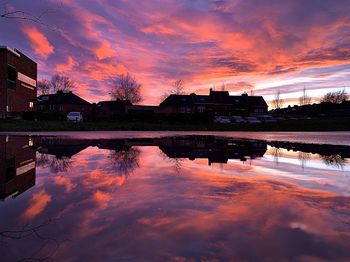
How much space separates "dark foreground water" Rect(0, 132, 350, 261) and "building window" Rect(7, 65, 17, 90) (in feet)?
129

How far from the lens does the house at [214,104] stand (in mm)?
83500

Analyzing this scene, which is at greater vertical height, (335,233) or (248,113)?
(248,113)

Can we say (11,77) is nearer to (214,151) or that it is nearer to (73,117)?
(73,117)

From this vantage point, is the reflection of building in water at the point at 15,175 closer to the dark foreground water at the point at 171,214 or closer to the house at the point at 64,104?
the dark foreground water at the point at 171,214

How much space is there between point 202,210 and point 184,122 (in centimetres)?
3693

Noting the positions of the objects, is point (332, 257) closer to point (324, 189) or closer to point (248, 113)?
point (324, 189)

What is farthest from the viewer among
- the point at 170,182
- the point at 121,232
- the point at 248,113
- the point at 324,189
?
the point at 248,113

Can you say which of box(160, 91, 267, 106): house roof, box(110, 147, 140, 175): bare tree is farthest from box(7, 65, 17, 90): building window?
box(160, 91, 267, 106): house roof

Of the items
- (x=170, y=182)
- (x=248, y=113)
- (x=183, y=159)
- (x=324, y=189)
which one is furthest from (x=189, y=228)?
(x=248, y=113)

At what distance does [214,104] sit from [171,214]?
8307cm

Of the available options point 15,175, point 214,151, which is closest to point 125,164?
point 15,175

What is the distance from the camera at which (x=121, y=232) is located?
2957 mm

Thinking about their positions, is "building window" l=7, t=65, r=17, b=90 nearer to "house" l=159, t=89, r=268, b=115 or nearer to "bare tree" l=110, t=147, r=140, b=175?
"bare tree" l=110, t=147, r=140, b=175

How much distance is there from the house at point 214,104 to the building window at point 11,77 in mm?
44290
